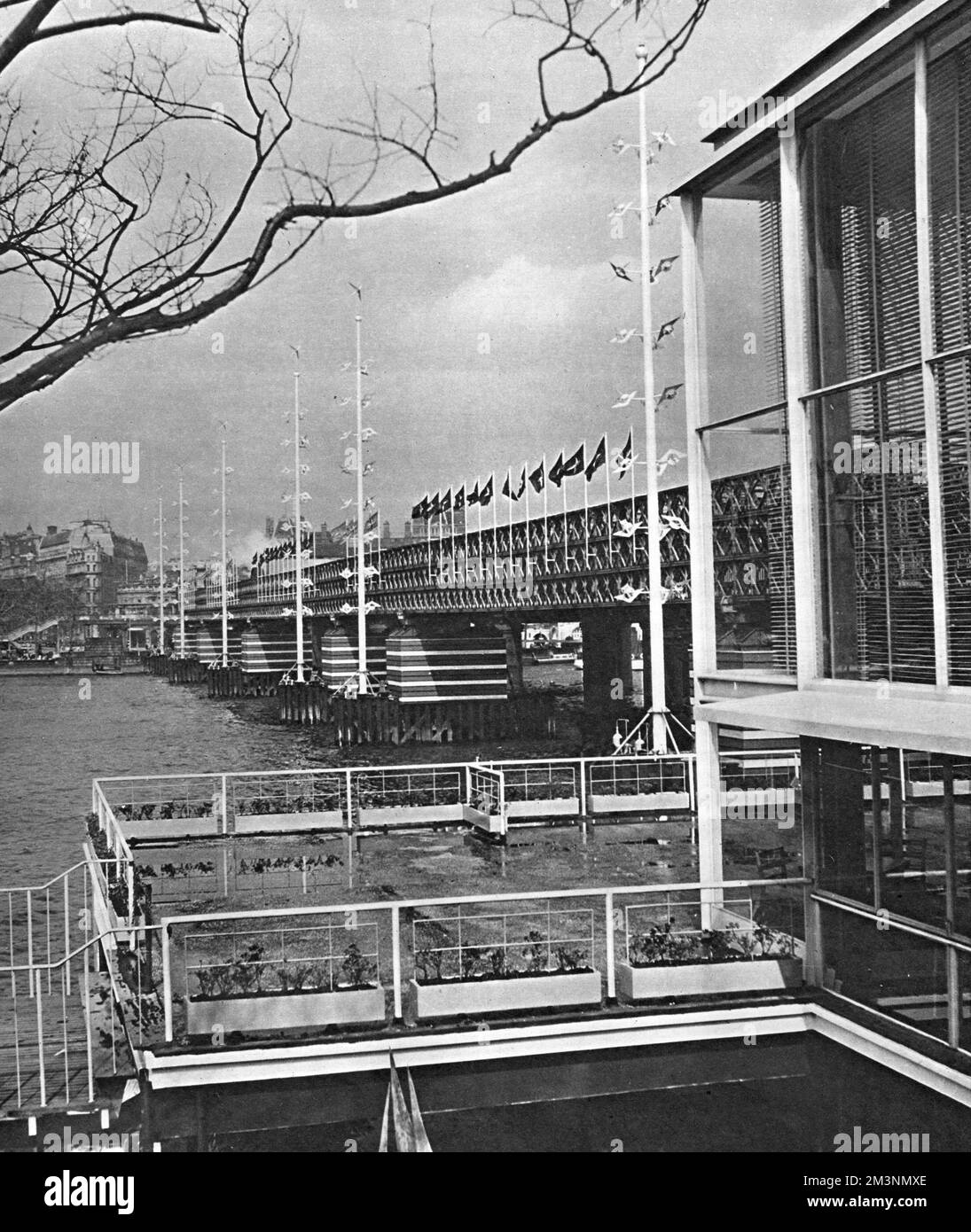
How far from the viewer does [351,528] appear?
63.7 metres

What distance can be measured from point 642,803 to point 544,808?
5.03 feet

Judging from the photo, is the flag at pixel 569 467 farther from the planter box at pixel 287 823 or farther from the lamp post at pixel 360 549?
the planter box at pixel 287 823

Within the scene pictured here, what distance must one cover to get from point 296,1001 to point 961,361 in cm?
620

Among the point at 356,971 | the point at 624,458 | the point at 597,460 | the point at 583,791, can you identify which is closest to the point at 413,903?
the point at 356,971

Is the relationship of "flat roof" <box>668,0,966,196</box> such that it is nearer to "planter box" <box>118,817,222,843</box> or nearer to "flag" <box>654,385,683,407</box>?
"planter box" <box>118,817,222,843</box>

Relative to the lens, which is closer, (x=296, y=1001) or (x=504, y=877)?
(x=296, y=1001)

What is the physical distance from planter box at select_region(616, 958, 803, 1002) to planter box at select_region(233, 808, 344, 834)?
8.17 m

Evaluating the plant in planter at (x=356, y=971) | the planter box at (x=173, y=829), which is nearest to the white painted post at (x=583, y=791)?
the planter box at (x=173, y=829)

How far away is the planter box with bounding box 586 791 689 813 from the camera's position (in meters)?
17.2

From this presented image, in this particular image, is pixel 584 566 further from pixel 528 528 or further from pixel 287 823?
pixel 287 823

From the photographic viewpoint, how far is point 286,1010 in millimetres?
8148

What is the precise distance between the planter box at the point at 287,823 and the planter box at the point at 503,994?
27.1ft

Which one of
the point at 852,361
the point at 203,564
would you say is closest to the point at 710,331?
the point at 852,361
